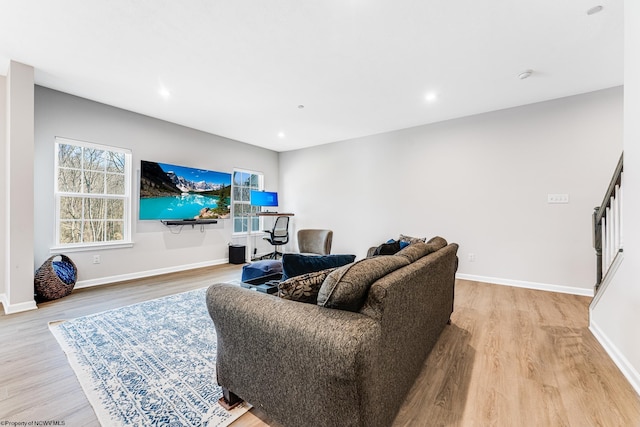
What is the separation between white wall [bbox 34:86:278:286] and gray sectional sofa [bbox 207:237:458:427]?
3.50 meters

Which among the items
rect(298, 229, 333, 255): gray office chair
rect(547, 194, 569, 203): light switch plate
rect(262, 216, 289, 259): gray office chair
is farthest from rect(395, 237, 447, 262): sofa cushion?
rect(262, 216, 289, 259): gray office chair

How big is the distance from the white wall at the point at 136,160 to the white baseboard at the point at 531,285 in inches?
182

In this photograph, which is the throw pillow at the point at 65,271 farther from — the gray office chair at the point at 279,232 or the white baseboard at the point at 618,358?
the white baseboard at the point at 618,358

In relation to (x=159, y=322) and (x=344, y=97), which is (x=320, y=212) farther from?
(x=159, y=322)

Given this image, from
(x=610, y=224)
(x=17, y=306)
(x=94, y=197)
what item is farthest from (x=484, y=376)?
(x=94, y=197)

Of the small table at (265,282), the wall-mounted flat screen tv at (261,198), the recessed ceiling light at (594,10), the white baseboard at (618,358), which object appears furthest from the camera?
the wall-mounted flat screen tv at (261,198)

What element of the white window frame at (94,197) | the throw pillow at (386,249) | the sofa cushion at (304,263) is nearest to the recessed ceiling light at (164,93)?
the white window frame at (94,197)

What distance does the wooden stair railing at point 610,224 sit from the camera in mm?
2297

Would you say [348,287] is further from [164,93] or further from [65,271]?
[65,271]

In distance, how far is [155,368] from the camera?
1.82m

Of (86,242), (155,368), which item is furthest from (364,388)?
(86,242)

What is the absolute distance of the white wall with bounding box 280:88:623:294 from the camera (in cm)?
342

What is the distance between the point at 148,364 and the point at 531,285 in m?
4.67

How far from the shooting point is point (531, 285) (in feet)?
12.2
